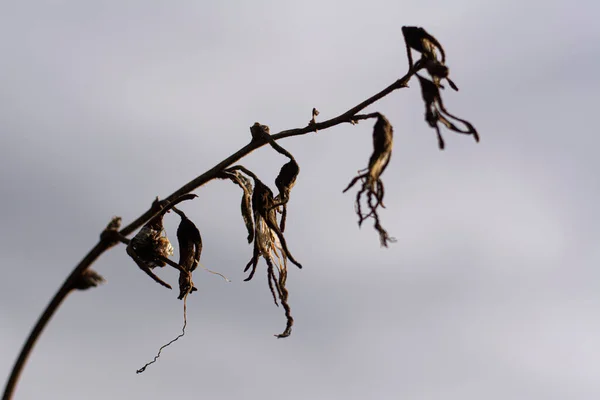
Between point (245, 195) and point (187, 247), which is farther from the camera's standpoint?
point (187, 247)

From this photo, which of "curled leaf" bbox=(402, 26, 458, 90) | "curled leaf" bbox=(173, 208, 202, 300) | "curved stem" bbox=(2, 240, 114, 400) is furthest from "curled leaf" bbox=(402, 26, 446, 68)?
"curved stem" bbox=(2, 240, 114, 400)

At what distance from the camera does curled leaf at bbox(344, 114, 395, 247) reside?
282 centimetres

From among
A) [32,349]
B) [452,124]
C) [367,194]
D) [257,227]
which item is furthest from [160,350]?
[452,124]

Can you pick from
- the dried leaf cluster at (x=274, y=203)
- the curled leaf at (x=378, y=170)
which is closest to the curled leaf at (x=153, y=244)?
the dried leaf cluster at (x=274, y=203)

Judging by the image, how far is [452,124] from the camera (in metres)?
2.87

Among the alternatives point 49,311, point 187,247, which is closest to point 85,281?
point 49,311

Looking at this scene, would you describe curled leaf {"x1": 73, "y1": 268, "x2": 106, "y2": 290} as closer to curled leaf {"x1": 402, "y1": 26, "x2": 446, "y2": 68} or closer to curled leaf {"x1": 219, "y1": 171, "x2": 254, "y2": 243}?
curled leaf {"x1": 219, "y1": 171, "x2": 254, "y2": 243}

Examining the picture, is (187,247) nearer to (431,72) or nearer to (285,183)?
(285,183)

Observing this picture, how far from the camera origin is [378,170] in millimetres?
2840

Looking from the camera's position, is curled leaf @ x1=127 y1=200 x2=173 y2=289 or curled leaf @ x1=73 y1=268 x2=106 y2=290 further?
curled leaf @ x1=127 y1=200 x2=173 y2=289

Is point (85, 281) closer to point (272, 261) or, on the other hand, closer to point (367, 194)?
point (272, 261)

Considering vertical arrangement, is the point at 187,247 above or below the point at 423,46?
below

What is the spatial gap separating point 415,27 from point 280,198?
0.96 meters

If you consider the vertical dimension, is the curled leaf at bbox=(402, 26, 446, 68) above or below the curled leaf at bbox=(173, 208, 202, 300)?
above
